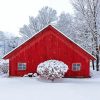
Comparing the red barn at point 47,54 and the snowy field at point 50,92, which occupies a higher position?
the red barn at point 47,54

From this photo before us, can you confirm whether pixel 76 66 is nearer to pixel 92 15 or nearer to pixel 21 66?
pixel 21 66

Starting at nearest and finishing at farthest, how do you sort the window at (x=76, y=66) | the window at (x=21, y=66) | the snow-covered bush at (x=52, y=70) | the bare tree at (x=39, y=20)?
1. the snow-covered bush at (x=52, y=70)
2. the window at (x=76, y=66)
3. the window at (x=21, y=66)
4. the bare tree at (x=39, y=20)

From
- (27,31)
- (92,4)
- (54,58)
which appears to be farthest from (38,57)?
(27,31)

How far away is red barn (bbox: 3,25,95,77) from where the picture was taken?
114 ft

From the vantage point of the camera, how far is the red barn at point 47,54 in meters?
34.6

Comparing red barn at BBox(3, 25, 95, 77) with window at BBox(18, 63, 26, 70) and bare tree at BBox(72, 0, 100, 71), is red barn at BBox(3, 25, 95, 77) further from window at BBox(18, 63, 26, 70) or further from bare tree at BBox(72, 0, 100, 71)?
bare tree at BBox(72, 0, 100, 71)

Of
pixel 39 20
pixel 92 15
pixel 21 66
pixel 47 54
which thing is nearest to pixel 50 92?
pixel 47 54

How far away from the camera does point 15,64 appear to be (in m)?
34.9

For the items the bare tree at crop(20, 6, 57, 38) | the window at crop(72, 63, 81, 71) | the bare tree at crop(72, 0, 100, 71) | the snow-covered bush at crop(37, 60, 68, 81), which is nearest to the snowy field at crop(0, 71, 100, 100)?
the snow-covered bush at crop(37, 60, 68, 81)

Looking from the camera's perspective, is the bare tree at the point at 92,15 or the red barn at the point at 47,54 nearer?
the red barn at the point at 47,54

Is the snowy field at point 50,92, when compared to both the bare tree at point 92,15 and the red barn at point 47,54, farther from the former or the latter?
the bare tree at point 92,15

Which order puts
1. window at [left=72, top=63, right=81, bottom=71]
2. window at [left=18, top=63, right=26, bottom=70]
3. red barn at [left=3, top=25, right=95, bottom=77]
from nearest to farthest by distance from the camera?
red barn at [left=3, top=25, right=95, bottom=77] < window at [left=72, top=63, right=81, bottom=71] < window at [left=18, top=63, right=26, bottom=70]

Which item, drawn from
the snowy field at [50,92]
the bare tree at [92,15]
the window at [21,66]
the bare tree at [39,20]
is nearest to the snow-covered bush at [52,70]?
the snowy field at [50,92]

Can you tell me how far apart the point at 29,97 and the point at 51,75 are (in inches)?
346
